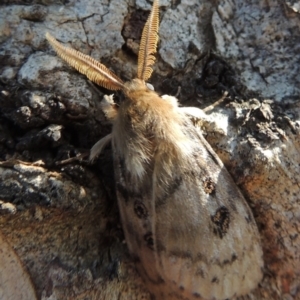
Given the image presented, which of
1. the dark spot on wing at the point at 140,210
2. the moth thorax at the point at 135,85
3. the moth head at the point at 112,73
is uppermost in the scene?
the moth head at the point at 112,73

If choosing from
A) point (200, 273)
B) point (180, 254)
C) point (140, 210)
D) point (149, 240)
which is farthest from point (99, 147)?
point (200, 273)

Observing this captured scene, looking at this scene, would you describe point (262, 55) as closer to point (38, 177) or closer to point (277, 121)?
point (277, 121)

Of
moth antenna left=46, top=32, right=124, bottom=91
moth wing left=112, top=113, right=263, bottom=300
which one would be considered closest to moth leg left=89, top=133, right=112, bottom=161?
moth wing left=112, top=113, right=263, bottom=300

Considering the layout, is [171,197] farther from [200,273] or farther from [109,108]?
[109,108]

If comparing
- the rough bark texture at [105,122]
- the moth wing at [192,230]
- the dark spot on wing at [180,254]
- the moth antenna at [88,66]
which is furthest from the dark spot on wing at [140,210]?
the moth antenna at [88,66]

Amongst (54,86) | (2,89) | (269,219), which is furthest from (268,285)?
(2,89)

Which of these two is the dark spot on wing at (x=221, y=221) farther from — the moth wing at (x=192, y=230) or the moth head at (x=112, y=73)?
the moth head at (x=112, y=73)

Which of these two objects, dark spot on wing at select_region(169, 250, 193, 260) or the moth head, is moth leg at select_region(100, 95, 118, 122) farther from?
dark spot on wing at select_region(169, 250, 193, 260)
